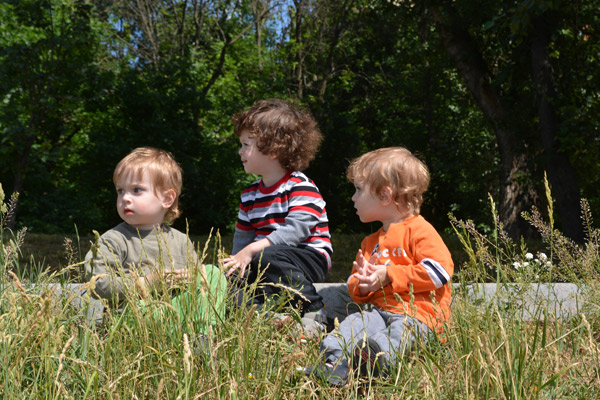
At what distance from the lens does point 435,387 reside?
1.96m

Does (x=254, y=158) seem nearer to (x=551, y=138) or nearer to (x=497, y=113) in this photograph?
(x=551, y=138)

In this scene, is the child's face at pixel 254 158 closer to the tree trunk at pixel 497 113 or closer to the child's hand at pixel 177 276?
the child's hand at pixel 177 276

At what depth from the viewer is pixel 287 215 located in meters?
3.58

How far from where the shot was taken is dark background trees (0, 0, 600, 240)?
8641mm

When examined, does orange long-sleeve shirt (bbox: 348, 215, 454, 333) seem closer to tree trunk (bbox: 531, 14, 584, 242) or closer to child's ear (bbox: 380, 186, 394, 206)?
child's ear (bbox: 380, 186, 394, 206)

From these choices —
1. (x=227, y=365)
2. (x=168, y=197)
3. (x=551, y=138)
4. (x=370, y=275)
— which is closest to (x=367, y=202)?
(x=370, y=275)

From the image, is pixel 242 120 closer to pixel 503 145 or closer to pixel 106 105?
pixel 503 145

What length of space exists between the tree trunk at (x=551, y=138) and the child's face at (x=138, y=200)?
641 centimetres

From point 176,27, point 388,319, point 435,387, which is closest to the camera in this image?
point 435,387

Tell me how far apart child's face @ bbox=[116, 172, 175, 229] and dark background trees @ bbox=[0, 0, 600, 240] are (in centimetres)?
515

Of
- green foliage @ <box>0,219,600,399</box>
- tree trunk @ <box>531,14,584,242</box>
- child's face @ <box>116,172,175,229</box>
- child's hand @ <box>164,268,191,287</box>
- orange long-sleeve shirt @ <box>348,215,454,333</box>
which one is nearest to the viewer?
green foliage @ <box>0,219,600,399</box>

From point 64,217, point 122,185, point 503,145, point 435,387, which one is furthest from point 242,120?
point 64,217

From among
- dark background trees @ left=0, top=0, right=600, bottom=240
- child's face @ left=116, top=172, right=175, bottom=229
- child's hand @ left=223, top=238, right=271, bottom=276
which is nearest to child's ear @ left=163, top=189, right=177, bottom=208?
child's face @ left=116, top=172, right=175, bottom=229

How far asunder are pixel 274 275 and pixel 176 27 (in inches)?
684
